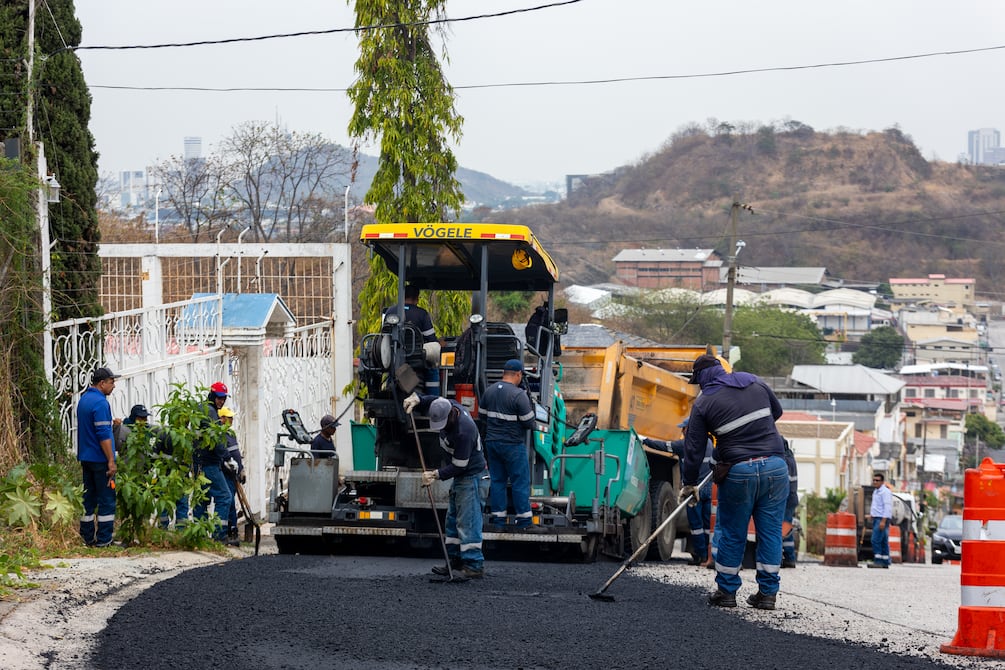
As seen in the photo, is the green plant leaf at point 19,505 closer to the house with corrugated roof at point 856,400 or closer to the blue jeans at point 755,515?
the blue jeans at point 755,515

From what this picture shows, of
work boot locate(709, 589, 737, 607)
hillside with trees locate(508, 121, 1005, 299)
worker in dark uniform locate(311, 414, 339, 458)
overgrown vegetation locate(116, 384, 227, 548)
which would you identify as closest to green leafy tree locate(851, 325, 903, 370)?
hillside with trees locate(508, 121, 1005, 299)

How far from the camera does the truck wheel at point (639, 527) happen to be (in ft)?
38.9

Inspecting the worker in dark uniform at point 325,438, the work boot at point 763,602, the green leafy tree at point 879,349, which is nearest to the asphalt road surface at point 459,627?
the work boot at point 763,602

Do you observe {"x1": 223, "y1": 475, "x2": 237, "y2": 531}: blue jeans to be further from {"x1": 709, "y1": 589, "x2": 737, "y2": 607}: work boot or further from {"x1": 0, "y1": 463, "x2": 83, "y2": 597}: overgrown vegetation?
{"x1": 709, "y1": 589, "x2": 737, "y2": 607}: work boot

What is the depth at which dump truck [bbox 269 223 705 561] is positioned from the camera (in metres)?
10.6

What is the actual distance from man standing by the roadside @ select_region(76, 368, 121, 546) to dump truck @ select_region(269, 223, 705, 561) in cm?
138

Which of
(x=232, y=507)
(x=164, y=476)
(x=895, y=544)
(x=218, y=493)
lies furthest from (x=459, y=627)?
(x=895, y=544)

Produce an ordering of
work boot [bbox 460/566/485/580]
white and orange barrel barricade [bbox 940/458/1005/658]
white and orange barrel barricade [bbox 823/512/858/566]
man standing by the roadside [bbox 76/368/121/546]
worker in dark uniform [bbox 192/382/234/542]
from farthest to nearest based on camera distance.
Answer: white and orange barrel barricade [bbox 823/512/858/566]
worker in dark uniform [bbox 192/382/234/542]
man standing by the roadside [bbox 76/368/121/546]
work boot [bbox 460/566/485/580]
white and orange barrel barricade [bbox 940/458/1005/658]

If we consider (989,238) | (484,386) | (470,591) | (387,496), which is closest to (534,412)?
(484,386)

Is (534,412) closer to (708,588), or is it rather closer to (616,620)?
(708,588)

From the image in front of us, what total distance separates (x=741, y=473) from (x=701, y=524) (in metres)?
4.44

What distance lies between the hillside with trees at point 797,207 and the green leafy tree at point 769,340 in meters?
24.5

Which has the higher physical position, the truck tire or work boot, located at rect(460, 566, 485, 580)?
work boot, located at rect(460, 566, 485, 580)

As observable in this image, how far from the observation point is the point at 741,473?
8086 millimetres
